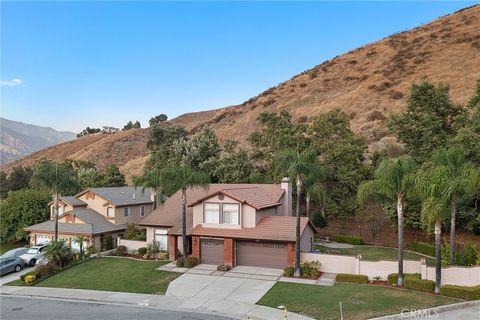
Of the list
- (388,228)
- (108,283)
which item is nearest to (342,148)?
(388,228)

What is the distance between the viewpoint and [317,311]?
2022cm

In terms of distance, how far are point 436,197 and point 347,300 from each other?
23.9 ft

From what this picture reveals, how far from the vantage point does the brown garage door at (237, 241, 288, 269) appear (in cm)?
2872

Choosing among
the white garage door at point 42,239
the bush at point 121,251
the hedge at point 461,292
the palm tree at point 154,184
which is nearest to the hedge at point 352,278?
the hedge at point 461,292

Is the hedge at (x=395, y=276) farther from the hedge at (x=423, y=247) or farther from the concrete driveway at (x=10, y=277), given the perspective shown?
the concrete driveway at (x=10, y=277)

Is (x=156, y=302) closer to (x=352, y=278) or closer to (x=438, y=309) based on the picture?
(x=352, y=278)

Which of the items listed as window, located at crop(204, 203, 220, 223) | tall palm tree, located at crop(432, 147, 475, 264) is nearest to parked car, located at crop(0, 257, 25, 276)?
window, located at crop(204, 203, 220, 223)

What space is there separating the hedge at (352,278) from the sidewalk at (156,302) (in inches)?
240

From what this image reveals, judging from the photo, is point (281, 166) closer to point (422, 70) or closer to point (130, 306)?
point (130, 306)

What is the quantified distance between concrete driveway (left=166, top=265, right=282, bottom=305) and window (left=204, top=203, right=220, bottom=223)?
11.9 feet

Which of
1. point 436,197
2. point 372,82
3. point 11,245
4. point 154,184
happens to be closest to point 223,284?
point 436,197

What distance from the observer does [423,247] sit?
109 ft

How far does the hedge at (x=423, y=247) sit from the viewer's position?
105 feet

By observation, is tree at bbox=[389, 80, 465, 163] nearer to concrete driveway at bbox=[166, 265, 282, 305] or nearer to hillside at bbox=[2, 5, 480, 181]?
hillside at bbox=[2, 5, 480, 181]
